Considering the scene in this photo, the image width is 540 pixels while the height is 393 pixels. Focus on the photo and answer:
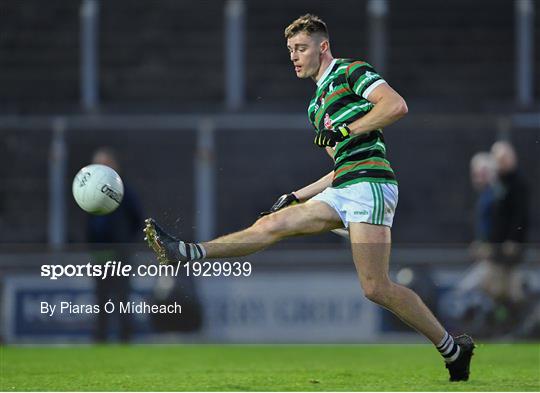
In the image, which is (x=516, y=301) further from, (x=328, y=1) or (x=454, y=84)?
(x=328, y=1)

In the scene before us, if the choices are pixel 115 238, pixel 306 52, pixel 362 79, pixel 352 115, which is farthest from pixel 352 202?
pixel 115 238

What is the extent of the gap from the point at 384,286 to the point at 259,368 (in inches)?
93.4

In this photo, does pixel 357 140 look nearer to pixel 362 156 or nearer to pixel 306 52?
pixel 362 156

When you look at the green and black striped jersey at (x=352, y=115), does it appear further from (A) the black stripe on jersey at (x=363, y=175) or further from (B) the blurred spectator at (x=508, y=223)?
(B) the blurred spectator at (x=508, y=223)

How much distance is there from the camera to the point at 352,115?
761 cm

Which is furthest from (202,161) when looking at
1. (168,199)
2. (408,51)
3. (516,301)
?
(408,51)

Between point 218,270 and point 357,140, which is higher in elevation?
point 357,140

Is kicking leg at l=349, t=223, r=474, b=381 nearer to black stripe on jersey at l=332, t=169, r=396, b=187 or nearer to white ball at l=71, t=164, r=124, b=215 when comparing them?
black stripe on jersey at l=332, t=169, r=396, b=187

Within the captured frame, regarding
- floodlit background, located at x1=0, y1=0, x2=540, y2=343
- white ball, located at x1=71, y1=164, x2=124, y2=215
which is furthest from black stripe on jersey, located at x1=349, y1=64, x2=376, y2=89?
floodlit background, located at x1=0, y1=0, x2=540, y2=343

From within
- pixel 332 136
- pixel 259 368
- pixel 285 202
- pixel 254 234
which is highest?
pixel 332 136

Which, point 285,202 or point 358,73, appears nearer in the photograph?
point 358,73

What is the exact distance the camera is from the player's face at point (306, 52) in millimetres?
7711

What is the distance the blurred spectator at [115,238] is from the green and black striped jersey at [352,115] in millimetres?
6005

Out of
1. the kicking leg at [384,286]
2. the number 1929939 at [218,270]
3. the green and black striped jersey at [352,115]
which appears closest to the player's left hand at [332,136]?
the green and black striped jersey at [352,115]
